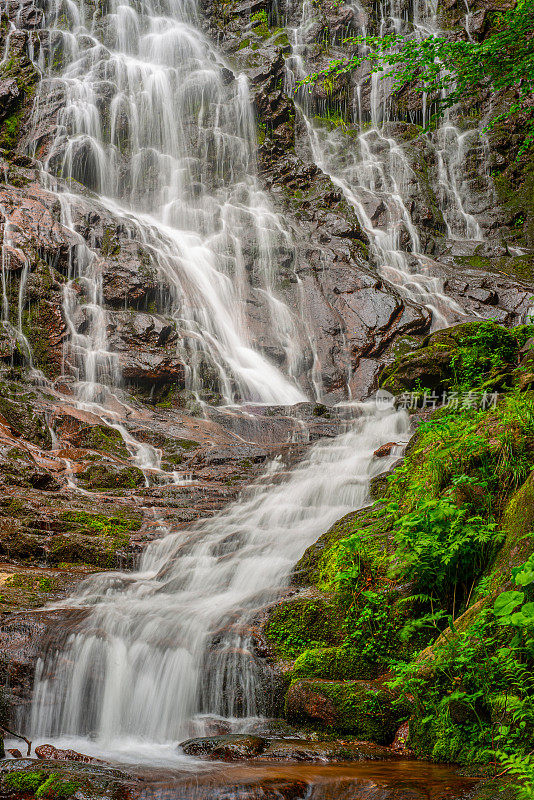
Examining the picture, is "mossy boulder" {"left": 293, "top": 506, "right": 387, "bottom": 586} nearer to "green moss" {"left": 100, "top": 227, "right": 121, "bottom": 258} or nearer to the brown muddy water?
the brown muddy water

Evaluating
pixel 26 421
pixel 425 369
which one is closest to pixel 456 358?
pixel 425 369

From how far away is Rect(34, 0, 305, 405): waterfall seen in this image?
677 inches

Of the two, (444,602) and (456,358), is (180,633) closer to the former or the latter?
(444,602)

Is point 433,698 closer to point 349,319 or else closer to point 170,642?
point 170,642

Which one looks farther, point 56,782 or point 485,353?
point 485,353

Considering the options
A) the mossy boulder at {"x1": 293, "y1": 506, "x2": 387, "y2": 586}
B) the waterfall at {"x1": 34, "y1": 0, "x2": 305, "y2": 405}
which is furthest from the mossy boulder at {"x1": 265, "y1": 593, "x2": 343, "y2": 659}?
the waterfall at {"x1": 34, "y1": 0, "x2": 305, "y2": 405}

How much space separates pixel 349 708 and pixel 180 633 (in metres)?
2.11

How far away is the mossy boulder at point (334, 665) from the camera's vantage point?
491cm

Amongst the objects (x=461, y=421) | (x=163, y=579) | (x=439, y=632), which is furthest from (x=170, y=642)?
(x=461, y=421)

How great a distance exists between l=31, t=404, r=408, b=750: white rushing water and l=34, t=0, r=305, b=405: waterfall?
7648mm

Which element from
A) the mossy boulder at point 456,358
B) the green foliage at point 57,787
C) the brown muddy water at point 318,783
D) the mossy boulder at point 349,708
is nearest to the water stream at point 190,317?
the mossy boulder at point 349,708

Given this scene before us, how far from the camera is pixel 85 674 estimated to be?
18.6 feet

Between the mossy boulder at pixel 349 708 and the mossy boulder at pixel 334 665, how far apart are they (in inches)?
9.2

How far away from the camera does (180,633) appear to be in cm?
597
